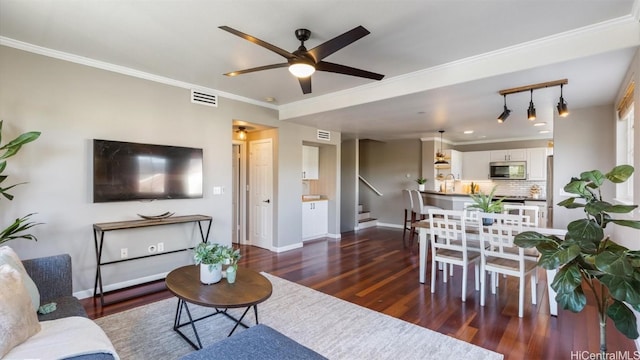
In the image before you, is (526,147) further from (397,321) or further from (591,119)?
(397,321)

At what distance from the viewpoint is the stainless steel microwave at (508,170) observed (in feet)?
25.4

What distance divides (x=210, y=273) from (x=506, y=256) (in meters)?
2.87

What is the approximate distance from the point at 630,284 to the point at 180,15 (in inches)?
130

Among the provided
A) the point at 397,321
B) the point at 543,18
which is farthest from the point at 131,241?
the point at 543,18

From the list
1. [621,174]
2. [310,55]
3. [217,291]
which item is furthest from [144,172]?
[621,174]

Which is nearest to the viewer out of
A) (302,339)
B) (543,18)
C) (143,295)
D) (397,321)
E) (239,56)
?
(543,18)

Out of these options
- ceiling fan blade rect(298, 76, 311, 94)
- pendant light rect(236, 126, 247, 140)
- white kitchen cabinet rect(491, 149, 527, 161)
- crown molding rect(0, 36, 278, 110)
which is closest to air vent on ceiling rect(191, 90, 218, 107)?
crown molding rect(0, 36, 278, 110)

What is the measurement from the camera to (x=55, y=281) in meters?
2.28

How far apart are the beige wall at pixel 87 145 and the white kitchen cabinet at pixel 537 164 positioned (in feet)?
24.3

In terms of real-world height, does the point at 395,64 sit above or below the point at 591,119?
above

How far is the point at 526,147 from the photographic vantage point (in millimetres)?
7883

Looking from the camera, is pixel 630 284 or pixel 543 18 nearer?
pixel 630 284

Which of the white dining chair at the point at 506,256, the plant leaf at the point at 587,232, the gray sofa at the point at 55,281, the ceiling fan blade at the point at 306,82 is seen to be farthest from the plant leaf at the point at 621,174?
the gray sofa at the point at 55,281

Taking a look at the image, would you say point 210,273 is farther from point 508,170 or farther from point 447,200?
point 508,170
